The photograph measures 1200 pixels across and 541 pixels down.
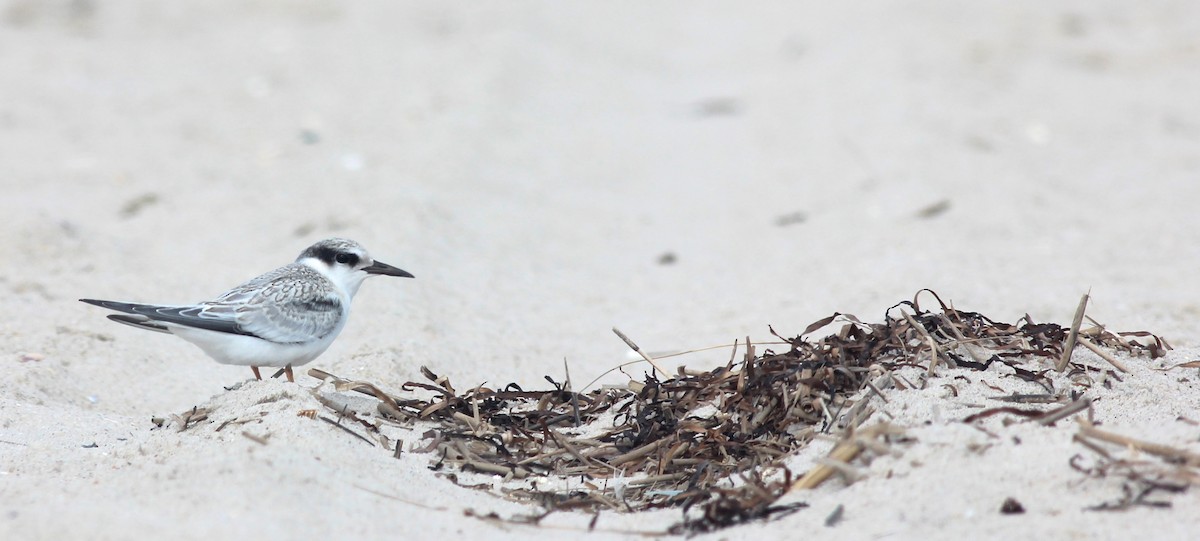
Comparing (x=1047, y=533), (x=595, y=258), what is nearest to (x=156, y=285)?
(x=595, y=258)

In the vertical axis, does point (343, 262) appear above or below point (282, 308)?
above

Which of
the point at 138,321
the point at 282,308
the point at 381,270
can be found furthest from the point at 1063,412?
the point at 138,321

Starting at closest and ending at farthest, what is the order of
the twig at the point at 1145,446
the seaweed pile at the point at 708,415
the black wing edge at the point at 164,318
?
the twig at the point at 1145,446
the seaweed pile at the point at 708,415
the black wing edge at the point at 164,318

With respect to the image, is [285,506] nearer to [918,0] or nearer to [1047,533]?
[1047,533]

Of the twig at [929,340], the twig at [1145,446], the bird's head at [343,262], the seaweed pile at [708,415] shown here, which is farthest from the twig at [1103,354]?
the bird's head at [343,262]

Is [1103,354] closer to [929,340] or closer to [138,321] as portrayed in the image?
[929,340]

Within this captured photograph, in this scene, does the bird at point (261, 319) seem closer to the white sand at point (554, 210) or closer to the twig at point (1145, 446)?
the white sand at point (554, 210)

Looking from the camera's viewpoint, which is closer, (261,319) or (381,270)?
(261,319)
